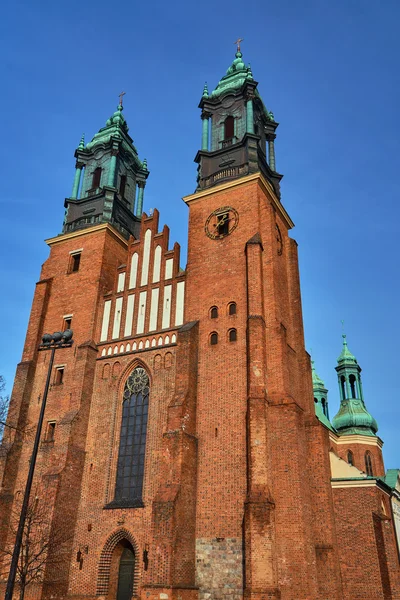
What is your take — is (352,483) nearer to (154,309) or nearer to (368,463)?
(154,309)

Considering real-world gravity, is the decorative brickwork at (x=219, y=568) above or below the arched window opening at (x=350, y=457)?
below

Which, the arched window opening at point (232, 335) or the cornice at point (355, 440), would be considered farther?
the cornice at point (355, 440)

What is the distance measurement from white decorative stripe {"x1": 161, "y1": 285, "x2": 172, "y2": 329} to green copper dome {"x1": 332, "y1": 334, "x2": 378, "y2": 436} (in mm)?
27073

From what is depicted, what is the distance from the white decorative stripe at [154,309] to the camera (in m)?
25.2

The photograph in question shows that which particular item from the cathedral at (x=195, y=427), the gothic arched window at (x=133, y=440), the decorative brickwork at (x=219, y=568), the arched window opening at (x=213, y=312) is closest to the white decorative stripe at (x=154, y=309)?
the cathedral at (x=195, y=427)

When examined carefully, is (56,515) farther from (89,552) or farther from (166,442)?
(166,442)

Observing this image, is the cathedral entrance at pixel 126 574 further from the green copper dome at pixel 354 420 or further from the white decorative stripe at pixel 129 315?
the green copper dome at pixel 354 420

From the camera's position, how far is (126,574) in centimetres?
2095

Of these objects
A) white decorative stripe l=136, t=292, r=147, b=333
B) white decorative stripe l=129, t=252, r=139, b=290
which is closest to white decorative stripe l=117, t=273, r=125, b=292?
white decorative stripe l=129, t=252, r=139, b=290

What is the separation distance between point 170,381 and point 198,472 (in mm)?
4141

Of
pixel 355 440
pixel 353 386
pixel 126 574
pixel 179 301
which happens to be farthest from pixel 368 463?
pixel 126 574

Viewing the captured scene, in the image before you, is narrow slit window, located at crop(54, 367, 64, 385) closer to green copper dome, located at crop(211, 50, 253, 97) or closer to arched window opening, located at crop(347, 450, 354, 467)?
green copper dome, located at crop(211, 50, 253, 97)

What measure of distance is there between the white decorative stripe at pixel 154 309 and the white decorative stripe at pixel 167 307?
423 millimetres

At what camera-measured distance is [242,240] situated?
81.6 feet
